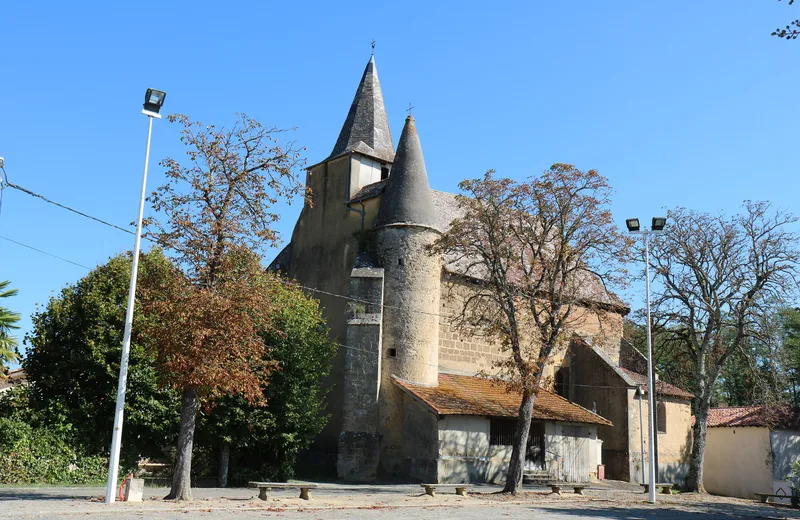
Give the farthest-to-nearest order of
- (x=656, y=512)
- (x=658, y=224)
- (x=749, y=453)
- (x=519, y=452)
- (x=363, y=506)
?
(x=749, y=453) < (x=658, y=224) < (x=519, y=452) < (x=656, y=512) < (x=363, y=506)

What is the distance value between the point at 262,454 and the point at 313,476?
326 cm

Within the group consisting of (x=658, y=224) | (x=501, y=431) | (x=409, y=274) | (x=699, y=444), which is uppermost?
(x=658, y=224)

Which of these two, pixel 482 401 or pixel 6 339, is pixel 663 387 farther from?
pixel 6 339

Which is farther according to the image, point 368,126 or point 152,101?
point 368,126

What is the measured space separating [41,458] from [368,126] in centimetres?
2095

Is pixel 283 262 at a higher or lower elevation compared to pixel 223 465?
higher

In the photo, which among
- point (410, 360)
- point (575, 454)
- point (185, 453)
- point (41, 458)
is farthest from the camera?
point (575, 454)

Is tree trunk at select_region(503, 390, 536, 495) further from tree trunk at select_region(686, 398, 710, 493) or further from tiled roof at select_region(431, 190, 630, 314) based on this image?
tree trunk at select_region(686, 398, 710, 493)

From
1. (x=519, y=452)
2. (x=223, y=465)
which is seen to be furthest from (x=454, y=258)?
(x=223, y=465)

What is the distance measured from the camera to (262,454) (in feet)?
86.7

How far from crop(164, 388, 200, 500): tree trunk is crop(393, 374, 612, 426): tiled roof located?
1157 cm

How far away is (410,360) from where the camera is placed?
2991 cm

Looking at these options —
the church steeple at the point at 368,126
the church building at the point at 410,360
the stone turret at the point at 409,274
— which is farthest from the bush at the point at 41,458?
the church steeple at the point at 368,126

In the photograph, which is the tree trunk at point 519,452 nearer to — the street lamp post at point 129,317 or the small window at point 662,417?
the street lamp post at point 129,317
